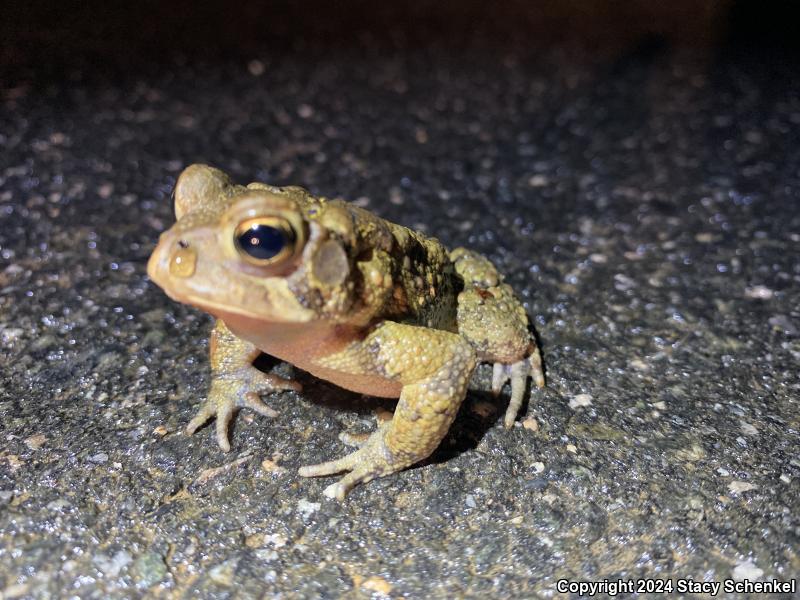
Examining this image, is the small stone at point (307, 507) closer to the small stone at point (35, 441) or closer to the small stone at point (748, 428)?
the small stone at point (35, 441)

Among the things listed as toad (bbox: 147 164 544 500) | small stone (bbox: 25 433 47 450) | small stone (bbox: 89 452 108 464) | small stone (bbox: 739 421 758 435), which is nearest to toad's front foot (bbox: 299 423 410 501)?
toad (bbox: 147 164 544 500)

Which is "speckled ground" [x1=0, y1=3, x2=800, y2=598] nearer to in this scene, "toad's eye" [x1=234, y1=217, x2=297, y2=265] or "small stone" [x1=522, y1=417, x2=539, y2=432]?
"small stone" [x1=522, y1=417, x2=539, y2=432]

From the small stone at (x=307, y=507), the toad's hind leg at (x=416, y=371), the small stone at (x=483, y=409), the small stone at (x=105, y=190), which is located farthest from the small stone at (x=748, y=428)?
the small stone at (x=105, y=190)

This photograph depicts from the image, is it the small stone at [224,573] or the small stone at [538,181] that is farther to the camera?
the small stone at [538,181]

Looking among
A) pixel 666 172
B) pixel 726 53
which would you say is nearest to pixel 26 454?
pixel 666 172

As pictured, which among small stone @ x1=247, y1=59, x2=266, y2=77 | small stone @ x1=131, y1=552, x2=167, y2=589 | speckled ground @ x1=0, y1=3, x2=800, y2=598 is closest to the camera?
small stone @ x1=131, y1=552, x2=167, y2=589

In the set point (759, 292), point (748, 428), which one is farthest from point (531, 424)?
point (759, 292)
